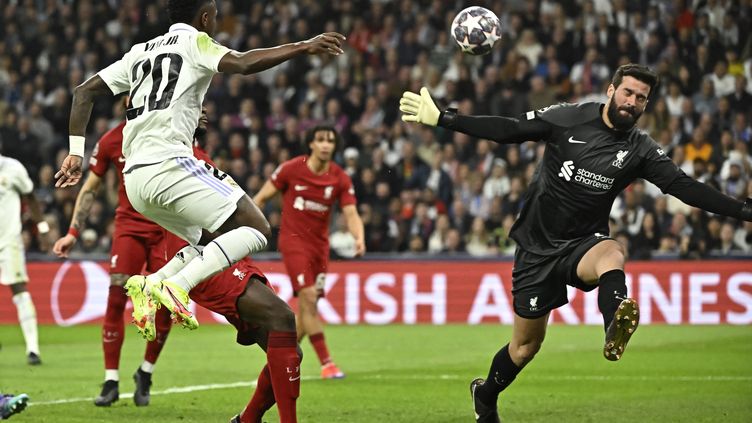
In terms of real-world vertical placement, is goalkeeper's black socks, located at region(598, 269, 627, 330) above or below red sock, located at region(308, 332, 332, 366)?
above

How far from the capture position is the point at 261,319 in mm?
7098

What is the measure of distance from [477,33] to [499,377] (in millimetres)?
2434

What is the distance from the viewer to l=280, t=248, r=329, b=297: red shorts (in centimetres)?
1273

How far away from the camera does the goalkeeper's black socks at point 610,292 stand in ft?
24.2

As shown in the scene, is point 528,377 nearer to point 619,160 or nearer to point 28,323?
point 619,160

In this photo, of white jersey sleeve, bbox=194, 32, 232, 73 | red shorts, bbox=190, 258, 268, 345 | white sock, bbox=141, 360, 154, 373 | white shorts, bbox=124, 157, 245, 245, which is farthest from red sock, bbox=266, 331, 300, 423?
white sock, bbox=141, 360, 154, 373

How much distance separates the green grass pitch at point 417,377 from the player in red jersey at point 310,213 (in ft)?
3.09

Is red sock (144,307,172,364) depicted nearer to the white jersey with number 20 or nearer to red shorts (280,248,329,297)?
red shorts (280,248,329,297)

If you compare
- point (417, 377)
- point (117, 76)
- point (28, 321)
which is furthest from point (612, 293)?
point (28, 321)

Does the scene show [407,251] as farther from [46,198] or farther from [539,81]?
[46,198]

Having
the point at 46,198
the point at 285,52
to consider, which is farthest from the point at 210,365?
the point at 46,198

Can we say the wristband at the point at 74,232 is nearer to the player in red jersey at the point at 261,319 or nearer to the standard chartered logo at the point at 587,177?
the player in red jersey at the point at 261,319

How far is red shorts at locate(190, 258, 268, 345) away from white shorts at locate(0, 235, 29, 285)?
726 centimetres

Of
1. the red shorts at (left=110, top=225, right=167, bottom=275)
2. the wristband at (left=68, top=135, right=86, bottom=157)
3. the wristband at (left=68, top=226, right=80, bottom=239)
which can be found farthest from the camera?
the wristband at (left=68, top=226, right=80, bottom=239)
